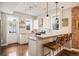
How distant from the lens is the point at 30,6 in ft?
6.65

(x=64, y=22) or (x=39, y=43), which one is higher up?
(x=64, y=22)

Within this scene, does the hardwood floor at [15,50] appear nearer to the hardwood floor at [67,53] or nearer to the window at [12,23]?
the window at [12,23]

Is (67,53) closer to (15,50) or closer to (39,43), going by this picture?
(39,43)

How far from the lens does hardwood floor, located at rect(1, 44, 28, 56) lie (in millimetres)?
1986

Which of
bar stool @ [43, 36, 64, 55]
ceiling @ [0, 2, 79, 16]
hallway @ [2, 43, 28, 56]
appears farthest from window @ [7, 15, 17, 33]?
bar stool @ [43, 36, 64, 55]

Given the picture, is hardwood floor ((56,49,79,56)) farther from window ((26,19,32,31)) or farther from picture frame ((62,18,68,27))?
window ((26,19,32,31))

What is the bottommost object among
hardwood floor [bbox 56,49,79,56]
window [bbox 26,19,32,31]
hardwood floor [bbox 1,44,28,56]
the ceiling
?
hardwood floor [bbox 56,49,79,56]

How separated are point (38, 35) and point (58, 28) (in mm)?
424

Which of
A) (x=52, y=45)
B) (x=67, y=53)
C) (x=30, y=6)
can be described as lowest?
(x=67, y=53)

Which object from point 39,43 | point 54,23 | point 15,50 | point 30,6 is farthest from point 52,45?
point 30,6

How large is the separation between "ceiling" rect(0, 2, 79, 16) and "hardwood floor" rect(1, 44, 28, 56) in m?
0.65

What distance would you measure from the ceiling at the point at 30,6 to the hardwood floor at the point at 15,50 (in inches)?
25.8

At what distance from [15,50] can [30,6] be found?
91cm

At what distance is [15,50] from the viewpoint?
6.60 ft
